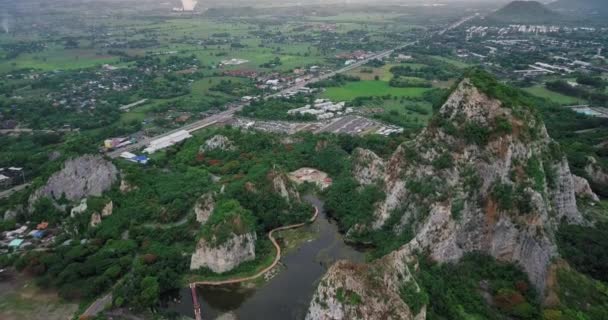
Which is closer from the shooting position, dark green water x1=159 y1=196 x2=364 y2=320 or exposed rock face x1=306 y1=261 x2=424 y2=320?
exposed rock face x1=306 y1=261 x2=424 y2=320

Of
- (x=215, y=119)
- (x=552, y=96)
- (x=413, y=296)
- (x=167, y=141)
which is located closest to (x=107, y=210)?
(x=167, y=141)

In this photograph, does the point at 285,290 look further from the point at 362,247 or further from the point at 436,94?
the point at 436,94

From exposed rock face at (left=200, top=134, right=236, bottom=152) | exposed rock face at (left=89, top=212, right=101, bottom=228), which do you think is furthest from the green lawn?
exposed rock face at (left=89, top=212, right=101, bottom=228)

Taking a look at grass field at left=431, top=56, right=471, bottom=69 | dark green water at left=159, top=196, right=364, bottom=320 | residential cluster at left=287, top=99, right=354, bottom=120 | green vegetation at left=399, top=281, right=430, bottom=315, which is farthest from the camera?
grass field at left=431, top=56, right=471, bottom=69

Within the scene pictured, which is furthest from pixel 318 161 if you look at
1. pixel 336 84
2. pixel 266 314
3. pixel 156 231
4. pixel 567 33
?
pixel 567 33

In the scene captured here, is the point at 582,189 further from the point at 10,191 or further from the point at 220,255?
the point at 10,191

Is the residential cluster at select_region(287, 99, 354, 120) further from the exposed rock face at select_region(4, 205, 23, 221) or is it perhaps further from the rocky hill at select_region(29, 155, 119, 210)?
the exposed rock face at select_region(4, 205, 23, 221)
